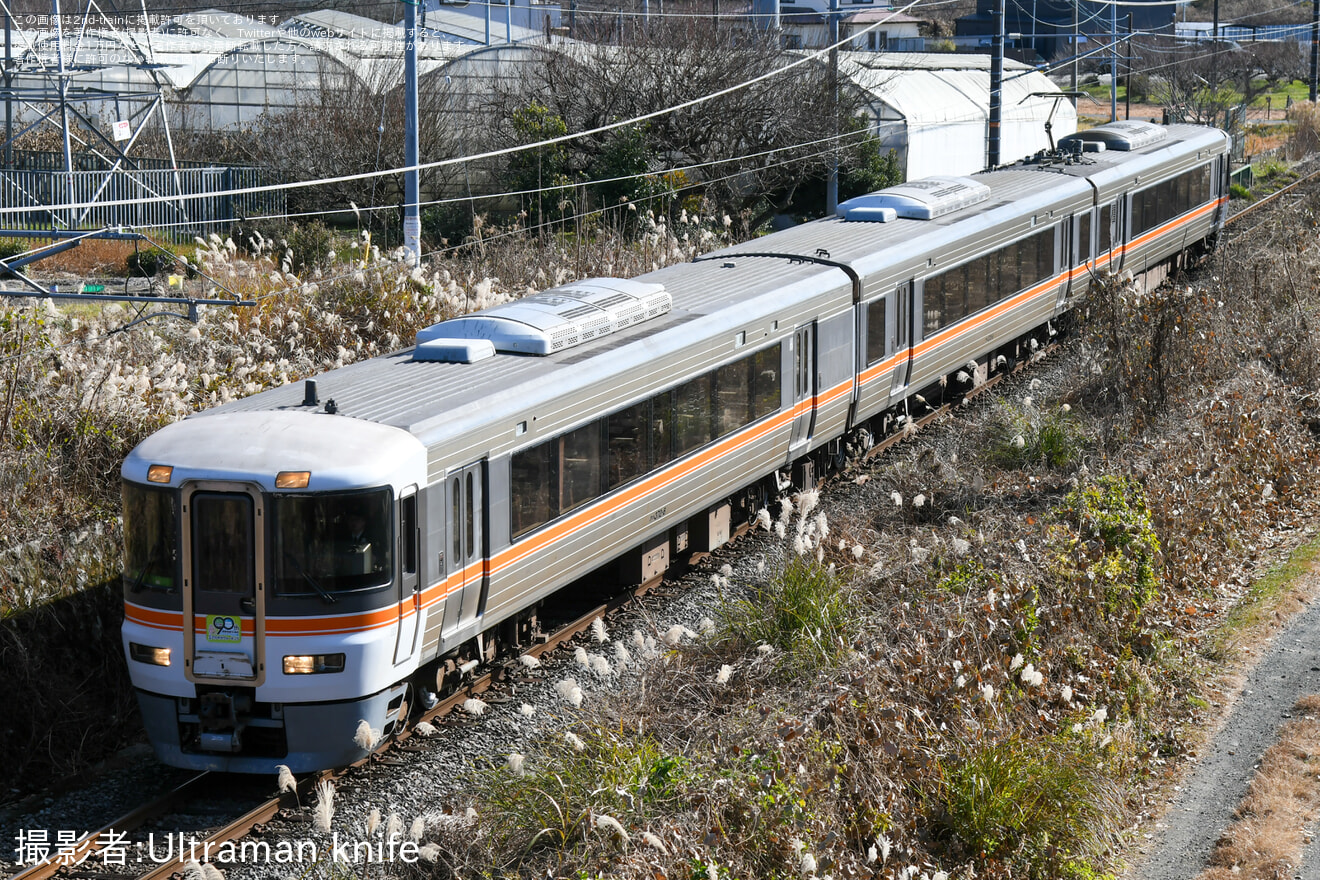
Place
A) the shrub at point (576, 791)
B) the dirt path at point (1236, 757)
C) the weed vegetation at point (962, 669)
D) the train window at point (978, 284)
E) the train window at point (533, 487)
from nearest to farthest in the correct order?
the shrub at point (576, 791) → the weed vegetation at point (962, 669) → the dirt path at point (1236, 757) → the train window at point (533, 487) → the train window at point (978, 284)

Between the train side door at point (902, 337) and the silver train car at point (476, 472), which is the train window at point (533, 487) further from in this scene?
the train side door at point (902, 337)

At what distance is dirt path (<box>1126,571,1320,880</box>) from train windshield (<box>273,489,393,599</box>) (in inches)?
193

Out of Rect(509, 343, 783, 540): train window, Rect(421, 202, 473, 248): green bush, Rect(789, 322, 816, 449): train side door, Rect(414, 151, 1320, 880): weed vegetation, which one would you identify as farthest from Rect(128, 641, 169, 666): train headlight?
Rect(421, 202, 473, 248): green bush

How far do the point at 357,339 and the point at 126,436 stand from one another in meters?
4.41

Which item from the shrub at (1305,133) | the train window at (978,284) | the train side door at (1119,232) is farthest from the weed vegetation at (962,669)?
the shrub at (1305,133)

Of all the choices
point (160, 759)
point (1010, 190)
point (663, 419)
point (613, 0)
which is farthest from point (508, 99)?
point (613, 0)

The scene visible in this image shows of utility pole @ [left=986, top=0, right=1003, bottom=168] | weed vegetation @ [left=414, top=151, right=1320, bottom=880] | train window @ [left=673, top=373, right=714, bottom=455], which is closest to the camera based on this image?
weed vegetation @ [left=414, top=151, right=1320, bottom=880]

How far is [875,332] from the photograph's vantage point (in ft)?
53.4

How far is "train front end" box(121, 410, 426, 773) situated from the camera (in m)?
8.81

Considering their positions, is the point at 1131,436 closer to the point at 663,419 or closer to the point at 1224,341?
the point at 1224,341

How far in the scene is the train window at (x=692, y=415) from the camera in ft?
41.3

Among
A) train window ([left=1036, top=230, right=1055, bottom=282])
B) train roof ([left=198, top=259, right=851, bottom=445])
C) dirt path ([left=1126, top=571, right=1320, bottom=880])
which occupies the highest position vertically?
train roof ([left=198, top=259, right=851, bottom=445])

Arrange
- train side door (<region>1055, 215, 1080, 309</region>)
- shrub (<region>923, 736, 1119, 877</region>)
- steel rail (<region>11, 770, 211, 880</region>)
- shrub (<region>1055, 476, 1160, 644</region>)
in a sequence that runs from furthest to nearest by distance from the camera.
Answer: train side door (<region>1055, 215, 1080, 309</region>)
shrub (<region>1055, 476, 1160, 644</region>)
shrub (<region>923, 736, 1119, 877</region>)
steel rail (<region>11, 770, 211, 880</region>)

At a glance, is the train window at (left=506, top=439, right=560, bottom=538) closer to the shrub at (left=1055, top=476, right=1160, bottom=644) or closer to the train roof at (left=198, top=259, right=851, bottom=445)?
the train roof at (left=198, top=259, right=851, bottom=445)
